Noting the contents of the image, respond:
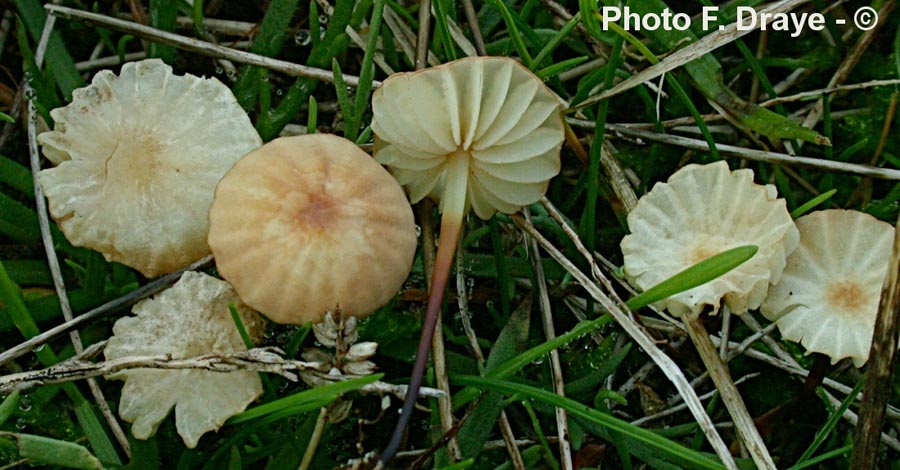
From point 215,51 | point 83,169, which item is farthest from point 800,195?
point 83,169

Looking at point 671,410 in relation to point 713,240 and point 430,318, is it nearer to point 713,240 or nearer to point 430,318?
point 713,240

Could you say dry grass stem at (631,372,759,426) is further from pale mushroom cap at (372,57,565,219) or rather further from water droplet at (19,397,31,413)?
water droplet at (19,397,31,413)

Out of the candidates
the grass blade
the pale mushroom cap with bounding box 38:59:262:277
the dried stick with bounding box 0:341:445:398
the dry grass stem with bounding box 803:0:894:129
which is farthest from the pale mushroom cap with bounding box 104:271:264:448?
the dry grass stem with bounding box 803:0:894:129

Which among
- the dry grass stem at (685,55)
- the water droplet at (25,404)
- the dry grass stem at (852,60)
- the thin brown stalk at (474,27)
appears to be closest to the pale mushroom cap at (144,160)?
the water droplet at (25,404)

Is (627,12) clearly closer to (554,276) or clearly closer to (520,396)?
(554,276)

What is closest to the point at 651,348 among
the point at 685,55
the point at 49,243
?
the point at 685,55

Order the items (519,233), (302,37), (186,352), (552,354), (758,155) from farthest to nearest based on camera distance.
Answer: (302,37)
(519,233)
(758,155)
(552,354)
(186,352)

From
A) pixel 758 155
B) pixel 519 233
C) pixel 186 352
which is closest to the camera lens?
pixel 186 352
